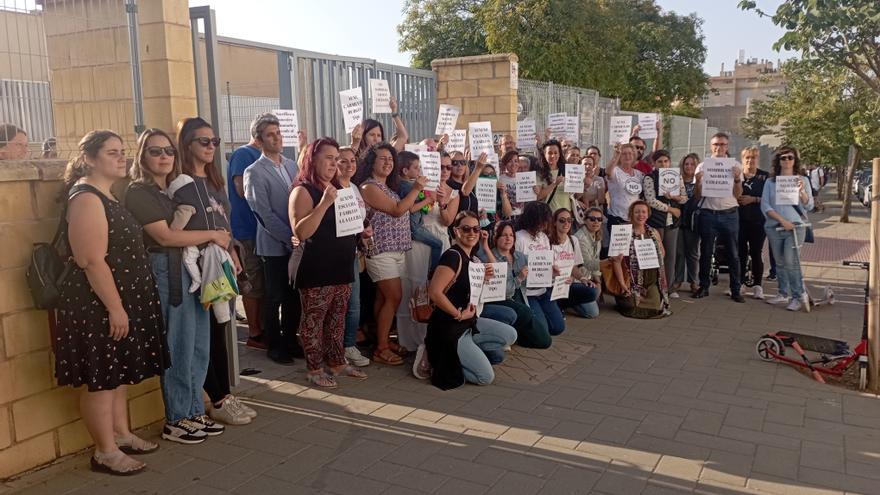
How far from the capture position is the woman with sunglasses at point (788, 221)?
8.46m

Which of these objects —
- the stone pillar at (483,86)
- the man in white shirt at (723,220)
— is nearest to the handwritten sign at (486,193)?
the man in white shirt at (723,220)

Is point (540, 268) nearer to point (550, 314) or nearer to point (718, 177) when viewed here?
point (550, 314)

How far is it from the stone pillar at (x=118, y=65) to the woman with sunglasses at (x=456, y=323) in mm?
2289

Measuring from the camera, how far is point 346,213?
5.54m

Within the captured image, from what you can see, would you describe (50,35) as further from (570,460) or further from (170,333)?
(570,460)

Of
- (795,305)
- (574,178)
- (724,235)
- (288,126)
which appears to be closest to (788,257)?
(795,305)

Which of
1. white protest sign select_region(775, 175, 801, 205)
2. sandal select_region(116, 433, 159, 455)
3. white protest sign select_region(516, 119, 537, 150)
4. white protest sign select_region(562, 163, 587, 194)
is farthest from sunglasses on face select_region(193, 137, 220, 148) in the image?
white protest sign select_region(775, 175, 801, 205)

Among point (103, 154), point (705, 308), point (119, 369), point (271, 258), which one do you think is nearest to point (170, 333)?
point (119, 369)

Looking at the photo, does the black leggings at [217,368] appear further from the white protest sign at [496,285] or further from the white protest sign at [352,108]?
the white protest sign at [352,108]

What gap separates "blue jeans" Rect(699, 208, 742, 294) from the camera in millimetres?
8930

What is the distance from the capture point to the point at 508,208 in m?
8.00

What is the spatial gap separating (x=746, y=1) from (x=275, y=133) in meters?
5.64

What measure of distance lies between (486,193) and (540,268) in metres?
1.03

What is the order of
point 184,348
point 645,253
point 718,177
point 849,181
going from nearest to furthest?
point 184,348 < point 645,253 < point 718,177 < point 849,181
